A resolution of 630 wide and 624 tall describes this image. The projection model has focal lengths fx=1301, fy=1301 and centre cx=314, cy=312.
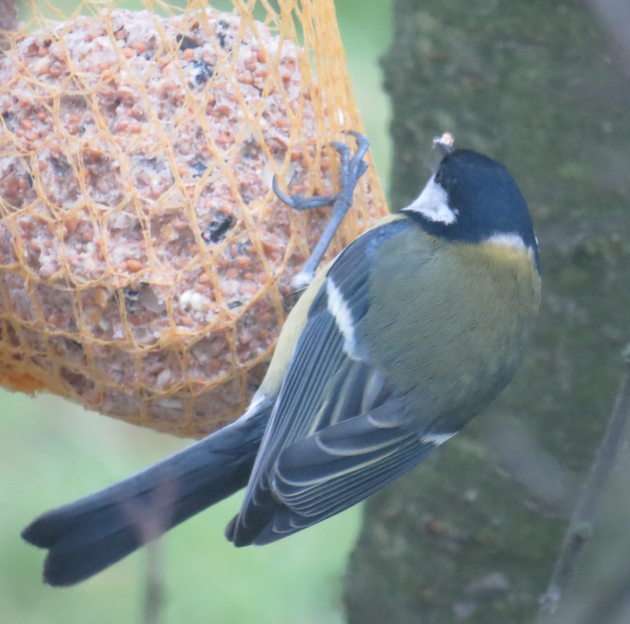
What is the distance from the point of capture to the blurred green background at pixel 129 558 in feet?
13.3

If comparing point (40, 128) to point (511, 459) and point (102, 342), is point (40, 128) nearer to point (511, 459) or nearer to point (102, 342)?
point (102, 342)

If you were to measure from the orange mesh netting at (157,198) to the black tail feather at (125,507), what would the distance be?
93mm

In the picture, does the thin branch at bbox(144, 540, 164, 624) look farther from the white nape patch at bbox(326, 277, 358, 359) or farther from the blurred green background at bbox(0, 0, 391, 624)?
the blurred green background at bbox(0, 0, 391, 624)

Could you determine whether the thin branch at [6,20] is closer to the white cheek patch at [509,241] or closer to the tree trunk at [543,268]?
the tree trunk at [543,268]

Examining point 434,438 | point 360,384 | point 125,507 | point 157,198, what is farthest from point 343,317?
point 125,507

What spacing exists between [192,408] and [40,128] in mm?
559

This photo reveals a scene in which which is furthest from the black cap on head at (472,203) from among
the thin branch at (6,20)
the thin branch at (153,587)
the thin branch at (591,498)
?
the thin branch at (153,587)

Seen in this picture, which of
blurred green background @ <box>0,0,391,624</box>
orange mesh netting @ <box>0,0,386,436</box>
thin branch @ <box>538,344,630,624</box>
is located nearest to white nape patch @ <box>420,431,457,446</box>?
orange mesh netting @ <box>0,0,386,436</box>

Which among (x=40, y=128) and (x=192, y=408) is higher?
(x=40, y=128)

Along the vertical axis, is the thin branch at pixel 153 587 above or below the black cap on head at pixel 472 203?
below

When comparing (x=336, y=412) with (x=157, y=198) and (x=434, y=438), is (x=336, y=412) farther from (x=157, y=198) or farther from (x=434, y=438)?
(x=157, y=198)

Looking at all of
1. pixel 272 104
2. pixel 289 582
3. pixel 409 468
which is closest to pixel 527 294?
pixel 409 468

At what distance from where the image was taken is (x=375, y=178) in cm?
256

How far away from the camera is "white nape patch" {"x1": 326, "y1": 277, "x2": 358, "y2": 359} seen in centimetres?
230
